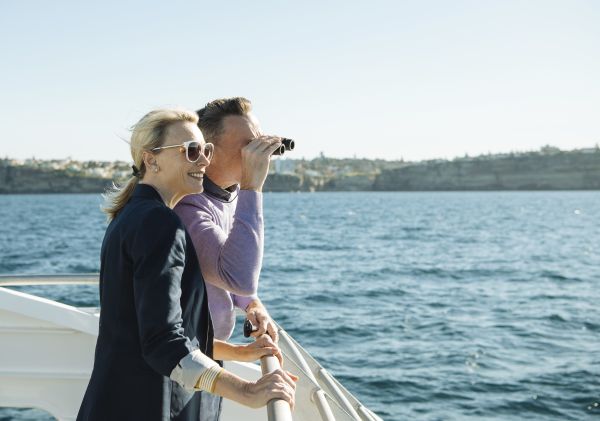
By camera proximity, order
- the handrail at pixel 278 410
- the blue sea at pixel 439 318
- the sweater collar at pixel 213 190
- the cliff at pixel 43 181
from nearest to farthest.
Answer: the handrail at pixel 278 410, the sweater collar at pixel 213 190, the blue sea at pixel 439 318, the cliff at pixel 43 181

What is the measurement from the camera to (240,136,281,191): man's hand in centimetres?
180

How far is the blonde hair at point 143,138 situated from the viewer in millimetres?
1688

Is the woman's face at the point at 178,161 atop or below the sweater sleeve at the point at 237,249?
atop

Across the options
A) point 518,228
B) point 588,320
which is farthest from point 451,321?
point 518,228

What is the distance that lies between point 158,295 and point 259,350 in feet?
1.92

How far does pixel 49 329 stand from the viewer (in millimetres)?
3438

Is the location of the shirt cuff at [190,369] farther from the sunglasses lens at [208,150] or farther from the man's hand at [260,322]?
the man's hand at [260,322]

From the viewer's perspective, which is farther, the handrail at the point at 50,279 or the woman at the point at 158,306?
the handrail at the point at 50,279

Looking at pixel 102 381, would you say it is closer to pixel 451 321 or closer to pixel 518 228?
pixel 451 321

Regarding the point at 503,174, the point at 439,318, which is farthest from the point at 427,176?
the point at 439,318

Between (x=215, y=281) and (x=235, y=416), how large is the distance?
1678 mm

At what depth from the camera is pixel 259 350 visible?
1953 millimetres

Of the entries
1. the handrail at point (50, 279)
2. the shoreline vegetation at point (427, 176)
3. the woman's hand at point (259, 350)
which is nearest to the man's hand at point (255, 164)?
the woman's hand at point (259, 350)

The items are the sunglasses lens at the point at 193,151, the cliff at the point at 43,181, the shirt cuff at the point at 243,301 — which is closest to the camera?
the sunglasses lens at the point at 193,151
